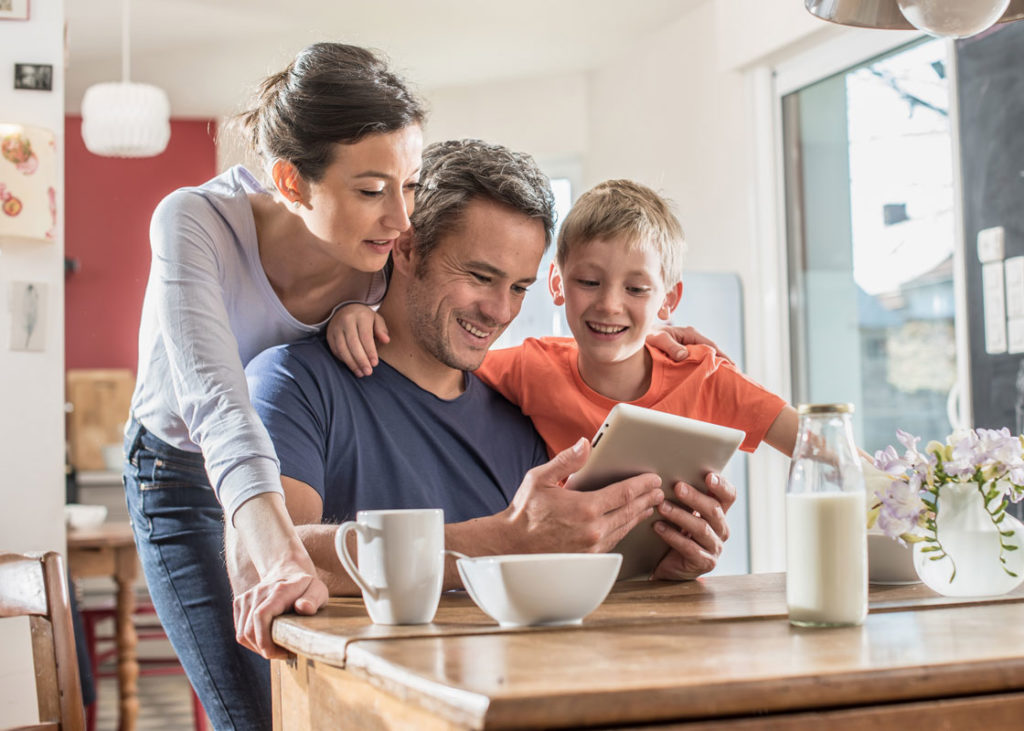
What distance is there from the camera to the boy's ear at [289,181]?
5.29 ft

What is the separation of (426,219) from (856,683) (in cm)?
110

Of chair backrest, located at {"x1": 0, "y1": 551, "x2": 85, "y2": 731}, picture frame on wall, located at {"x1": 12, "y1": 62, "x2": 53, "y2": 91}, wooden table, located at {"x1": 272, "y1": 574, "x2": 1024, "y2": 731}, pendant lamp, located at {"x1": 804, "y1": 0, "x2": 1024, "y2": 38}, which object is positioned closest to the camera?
wooden table, located at {"x1": 272, "y1": 574, "x2": 1024, "y2": 731}

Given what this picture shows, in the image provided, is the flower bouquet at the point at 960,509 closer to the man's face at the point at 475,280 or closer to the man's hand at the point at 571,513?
the man's hand at the point at 571,513

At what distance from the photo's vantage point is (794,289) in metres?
4.25

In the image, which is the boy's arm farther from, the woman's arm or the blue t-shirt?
the woman's arm

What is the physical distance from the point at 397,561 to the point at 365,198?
71 centimetres

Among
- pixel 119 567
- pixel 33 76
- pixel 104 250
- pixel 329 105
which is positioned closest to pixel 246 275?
pixel 329 105

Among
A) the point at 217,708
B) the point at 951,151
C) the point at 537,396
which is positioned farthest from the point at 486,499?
the point at 951,151

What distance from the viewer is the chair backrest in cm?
157

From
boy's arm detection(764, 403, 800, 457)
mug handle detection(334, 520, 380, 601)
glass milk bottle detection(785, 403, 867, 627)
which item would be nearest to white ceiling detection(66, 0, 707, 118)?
boy's arm detection(764, 403, 800, 457)

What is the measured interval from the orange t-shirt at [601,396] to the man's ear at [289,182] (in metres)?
0.41

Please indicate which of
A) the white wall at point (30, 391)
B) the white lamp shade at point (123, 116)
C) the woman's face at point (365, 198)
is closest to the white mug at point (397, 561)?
the woman's face at point (365, 198)

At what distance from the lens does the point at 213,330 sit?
1342 millimetres

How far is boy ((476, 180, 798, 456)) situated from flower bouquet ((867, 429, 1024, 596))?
0.48m
